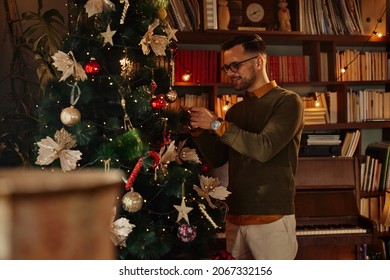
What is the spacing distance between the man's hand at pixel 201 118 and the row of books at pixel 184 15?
2.82ft

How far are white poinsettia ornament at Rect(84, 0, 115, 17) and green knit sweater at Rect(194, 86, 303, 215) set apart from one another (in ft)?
1.35

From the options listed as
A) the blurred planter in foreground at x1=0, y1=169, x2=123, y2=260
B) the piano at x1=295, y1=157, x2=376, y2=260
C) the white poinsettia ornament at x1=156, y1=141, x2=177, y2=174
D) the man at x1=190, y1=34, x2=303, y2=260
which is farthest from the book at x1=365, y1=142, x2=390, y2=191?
the blurred planter in foreground at x1=0, y1=169, x2=123, y2=260

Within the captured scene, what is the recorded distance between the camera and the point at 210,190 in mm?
1386

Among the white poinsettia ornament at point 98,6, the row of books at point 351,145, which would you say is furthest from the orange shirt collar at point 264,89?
the row of books at point 351,145

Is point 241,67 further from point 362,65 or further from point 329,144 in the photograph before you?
point 362,65

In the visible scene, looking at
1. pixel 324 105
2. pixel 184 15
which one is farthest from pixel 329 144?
pixel 184 15

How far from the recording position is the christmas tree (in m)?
1.12

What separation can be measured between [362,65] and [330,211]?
2.38ft

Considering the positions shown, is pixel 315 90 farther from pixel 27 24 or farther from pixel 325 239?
pixel 27 24

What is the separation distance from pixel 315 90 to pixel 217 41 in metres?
0.53

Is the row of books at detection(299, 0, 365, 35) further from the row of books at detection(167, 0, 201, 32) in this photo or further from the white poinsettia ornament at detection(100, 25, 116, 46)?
the white poinsettia ornament at detection(100, 25, 116, 46)

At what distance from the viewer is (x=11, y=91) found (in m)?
1.80

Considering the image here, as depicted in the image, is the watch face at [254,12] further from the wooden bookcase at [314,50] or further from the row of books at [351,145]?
the row of books at [351,145]

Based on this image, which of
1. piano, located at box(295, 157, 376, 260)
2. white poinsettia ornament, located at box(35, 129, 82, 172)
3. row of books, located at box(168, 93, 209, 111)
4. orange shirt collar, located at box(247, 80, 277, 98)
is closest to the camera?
white poinsettia ornament, located at box(35, 129, 82, 172)
